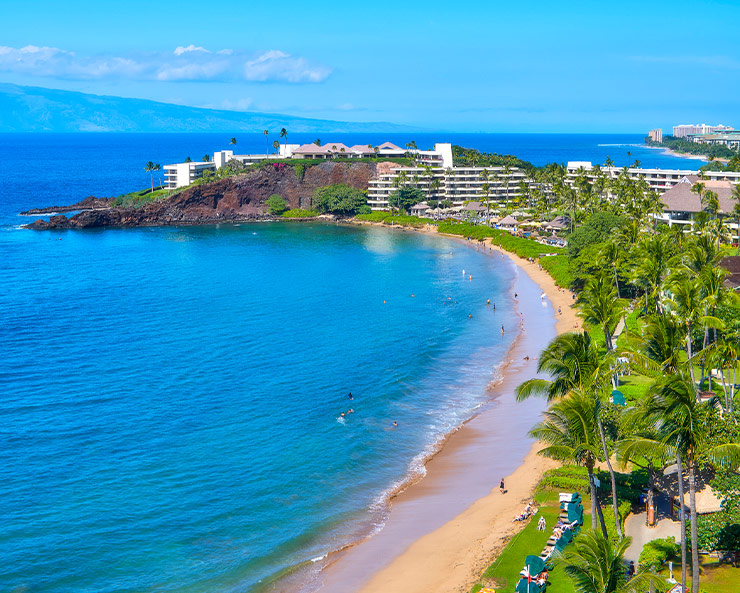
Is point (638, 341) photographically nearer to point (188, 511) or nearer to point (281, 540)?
point (281, 540)

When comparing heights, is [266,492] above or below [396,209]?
below

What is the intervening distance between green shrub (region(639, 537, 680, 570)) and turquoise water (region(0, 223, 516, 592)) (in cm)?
1412

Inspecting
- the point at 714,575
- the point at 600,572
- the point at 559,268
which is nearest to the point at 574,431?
the point at 714,575

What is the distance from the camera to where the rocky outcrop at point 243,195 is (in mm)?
166125

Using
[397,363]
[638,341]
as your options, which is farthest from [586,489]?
[397,363]

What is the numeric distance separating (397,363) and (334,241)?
7331 cm

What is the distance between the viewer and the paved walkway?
3284cm

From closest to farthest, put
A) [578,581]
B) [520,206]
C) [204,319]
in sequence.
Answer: [578,581]
[204,319]
[520,206]

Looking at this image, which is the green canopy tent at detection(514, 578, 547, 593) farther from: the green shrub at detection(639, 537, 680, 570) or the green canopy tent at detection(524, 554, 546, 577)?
the green shrub at detection(639, 537, 680, 570)

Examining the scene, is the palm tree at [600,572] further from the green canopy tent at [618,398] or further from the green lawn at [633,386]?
the green lawn at [633,386]

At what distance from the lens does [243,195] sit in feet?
568

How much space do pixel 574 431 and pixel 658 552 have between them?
6.56 metres

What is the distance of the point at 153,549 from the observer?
36.7 meters

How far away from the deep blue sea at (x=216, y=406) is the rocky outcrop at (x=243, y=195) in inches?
2196
